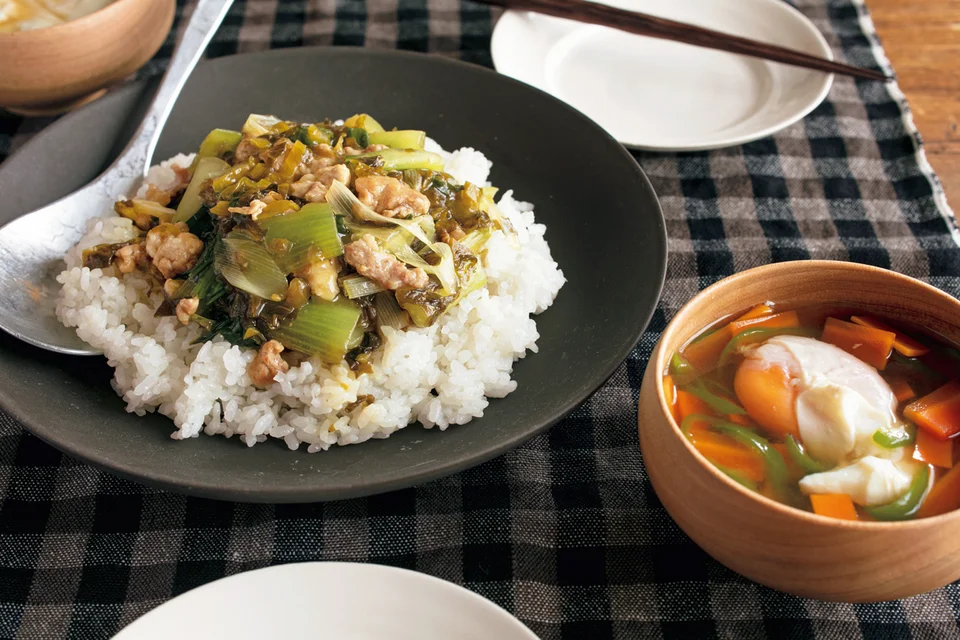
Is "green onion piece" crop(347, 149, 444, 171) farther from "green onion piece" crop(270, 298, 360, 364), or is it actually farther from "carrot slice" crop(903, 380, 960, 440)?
"carrot slice" crop(903, 380, 960, 440)

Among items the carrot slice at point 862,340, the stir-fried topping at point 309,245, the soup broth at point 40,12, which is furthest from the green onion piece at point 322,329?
Result: the soup broth at point 40,12

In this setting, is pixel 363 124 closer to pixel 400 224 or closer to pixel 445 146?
pixel 445 146

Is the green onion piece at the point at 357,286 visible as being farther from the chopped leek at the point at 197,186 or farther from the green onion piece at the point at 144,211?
the green onion piece at the point at 144,211

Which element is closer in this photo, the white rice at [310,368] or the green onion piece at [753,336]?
the green onion piece at [753,336]

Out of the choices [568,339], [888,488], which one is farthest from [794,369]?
[568,339]

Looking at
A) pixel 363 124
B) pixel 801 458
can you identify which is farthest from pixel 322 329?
pixel 801 458
